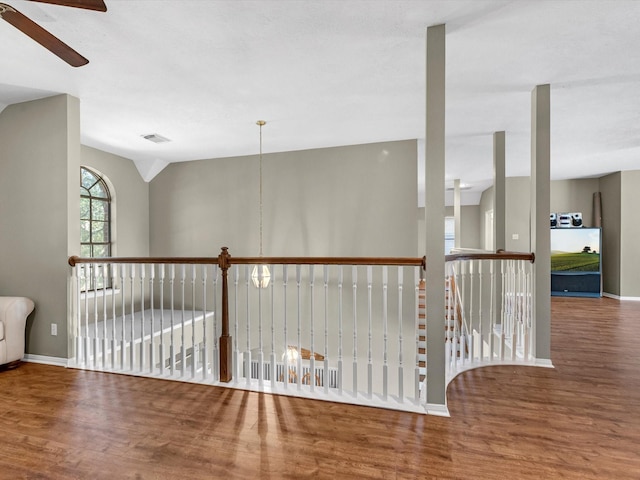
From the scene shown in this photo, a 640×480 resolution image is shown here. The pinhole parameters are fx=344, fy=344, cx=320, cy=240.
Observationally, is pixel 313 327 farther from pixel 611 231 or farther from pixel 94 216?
pixel 611 231

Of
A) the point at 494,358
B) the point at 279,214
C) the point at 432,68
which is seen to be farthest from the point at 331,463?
the point at 279,214

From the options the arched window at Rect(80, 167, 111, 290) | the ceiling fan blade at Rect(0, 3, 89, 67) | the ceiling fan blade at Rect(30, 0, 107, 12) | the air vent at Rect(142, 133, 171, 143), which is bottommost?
the arched window at Rect(80, 167, 111, 290)

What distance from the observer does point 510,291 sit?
3.48 meters

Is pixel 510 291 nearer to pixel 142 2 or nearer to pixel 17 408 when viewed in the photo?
pixel 142 2

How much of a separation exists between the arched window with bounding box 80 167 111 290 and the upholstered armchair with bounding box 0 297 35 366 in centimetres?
175

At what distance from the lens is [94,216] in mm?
5246

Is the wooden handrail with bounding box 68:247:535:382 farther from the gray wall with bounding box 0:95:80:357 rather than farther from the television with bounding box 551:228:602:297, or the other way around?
the television with bounding box 551:228:602:297

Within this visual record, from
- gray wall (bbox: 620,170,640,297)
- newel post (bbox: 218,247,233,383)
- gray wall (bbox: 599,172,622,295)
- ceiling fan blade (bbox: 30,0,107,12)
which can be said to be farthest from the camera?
gray wall (bbox: 599,172,622,295)

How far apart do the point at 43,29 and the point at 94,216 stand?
4072 mm

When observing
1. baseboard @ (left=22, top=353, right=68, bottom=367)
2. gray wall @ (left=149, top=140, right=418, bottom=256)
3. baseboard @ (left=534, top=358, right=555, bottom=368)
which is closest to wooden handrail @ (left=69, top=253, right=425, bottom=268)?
baseboard @ (left=22, top=353, right=68, bottom=367)

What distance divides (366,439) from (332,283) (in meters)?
3.52

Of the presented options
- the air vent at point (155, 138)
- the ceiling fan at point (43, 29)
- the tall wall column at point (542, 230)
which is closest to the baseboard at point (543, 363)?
the tall wall column at point (542, 230)

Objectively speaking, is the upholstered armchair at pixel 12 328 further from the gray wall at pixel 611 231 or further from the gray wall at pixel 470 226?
the gray wall at pixel 611 231

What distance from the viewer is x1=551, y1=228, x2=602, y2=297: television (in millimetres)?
6961
